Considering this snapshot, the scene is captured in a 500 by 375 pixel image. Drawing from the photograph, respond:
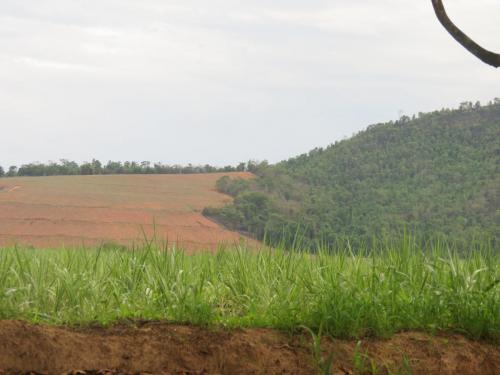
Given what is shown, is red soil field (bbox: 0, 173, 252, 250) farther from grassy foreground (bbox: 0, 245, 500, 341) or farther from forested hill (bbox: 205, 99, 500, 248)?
grassy foreground (bbox: 0, 245, 500, 341)

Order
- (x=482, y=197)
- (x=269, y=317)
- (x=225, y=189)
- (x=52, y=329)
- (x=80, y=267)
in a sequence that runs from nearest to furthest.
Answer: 1. (x=52, y=329)
2. (x=269, y=317)
3. (x=80, y=267)
4. (x=482, y=197)
5. (x=225, y=189)

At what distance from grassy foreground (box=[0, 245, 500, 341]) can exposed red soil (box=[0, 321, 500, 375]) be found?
15cm

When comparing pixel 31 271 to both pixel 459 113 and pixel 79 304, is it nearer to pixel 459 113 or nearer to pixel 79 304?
pixel 79 304

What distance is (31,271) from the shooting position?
434 cm

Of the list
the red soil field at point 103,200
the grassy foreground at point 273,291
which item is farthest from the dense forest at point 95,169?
the grassy foreground at point 273,291

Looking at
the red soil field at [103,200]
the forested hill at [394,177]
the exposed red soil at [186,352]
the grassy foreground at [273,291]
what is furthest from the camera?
the red soil field at [103,200]

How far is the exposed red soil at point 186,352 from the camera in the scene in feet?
10.9

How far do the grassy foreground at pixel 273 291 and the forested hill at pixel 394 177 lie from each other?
16.7 meters

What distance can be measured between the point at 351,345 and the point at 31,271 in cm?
187

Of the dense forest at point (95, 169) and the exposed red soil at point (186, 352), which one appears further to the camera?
the dense forest at point (95, 169)

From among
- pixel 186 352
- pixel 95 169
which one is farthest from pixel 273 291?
pixel 95 169

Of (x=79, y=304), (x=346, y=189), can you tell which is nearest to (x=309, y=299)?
(x=79, y=304)

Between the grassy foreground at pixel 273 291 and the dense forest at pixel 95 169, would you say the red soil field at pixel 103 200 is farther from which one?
the grassy foreground at pixel 273 291

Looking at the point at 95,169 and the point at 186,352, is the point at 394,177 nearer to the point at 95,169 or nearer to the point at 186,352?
the point at 95,169
